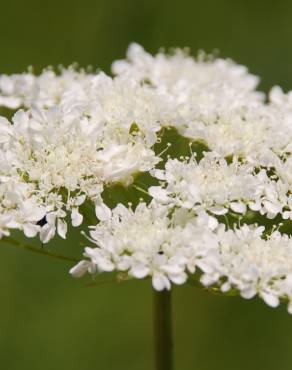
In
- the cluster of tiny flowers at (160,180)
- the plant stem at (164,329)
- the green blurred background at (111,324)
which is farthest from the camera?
the green blurred background at (111,324)

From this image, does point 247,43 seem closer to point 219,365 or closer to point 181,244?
point 219,365

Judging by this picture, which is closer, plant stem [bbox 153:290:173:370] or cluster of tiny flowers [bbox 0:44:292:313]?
cluster of tiny flowers [bbox 0:44:292:313]

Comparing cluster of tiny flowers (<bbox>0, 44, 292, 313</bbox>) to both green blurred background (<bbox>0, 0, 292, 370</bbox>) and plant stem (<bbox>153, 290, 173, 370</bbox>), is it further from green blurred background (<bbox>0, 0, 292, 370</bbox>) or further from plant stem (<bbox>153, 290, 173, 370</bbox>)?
green blurred background (<bbox>0, 0, 292, 370</bbox>)

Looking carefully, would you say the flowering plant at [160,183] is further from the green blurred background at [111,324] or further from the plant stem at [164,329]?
the green blurred background at [111,324]

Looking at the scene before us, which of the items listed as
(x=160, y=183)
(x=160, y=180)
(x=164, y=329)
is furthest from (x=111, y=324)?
(x=160, y=183)

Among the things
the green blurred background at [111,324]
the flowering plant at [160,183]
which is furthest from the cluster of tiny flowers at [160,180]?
the green blurred background at [111,324]

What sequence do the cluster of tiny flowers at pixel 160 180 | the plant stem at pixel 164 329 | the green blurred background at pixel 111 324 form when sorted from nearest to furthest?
the cluster of tiny flowers at pixel 160 180
the plant stem at pixel 164 329
the green blurred background at pixel 111 324

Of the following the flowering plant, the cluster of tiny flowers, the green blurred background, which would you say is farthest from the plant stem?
the green blurred background

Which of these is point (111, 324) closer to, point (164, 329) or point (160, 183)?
point (164, 329)
